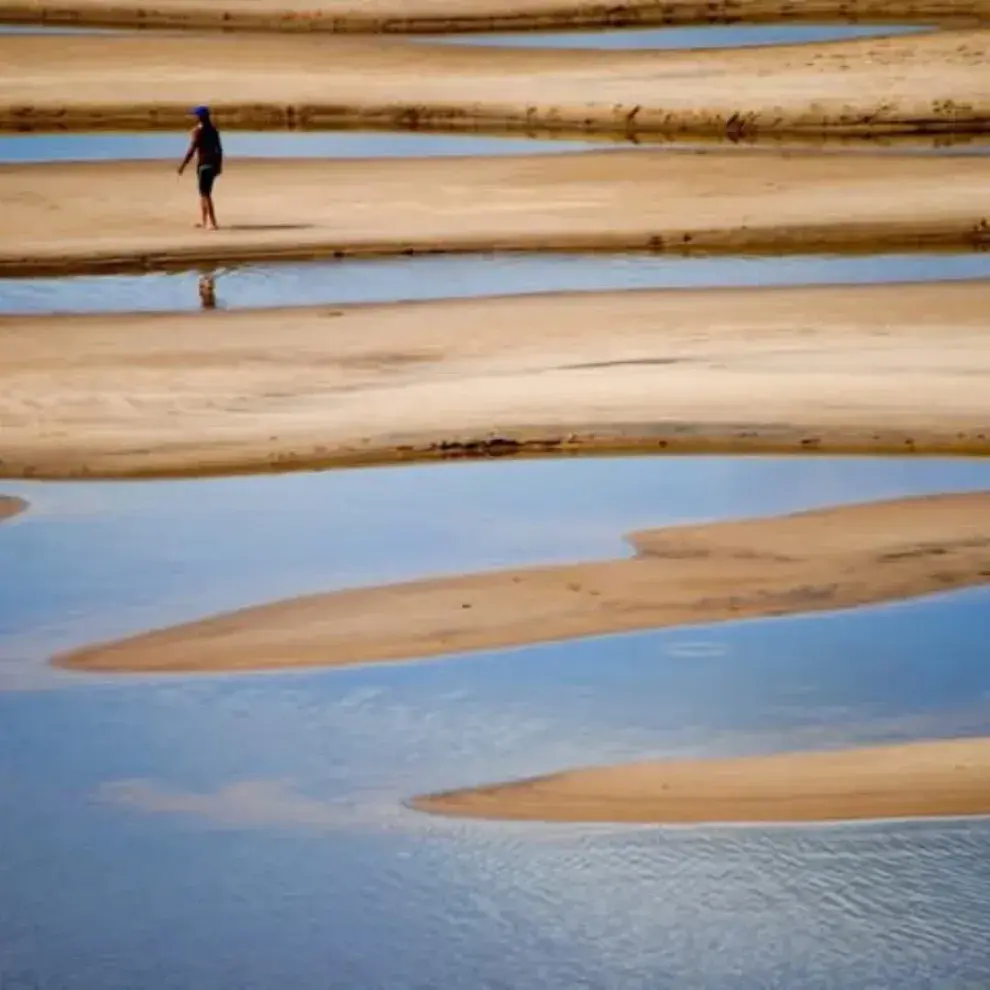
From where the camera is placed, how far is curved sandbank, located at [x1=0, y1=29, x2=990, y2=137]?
27.2m

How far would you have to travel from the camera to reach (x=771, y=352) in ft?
55.0

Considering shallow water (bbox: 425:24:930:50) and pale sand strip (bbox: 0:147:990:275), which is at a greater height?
shallow water (bbox: 425:24:930:50)

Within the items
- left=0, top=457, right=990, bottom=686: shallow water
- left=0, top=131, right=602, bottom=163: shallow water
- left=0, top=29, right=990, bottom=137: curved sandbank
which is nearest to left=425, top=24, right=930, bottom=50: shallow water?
left=0, top=29, right=990, bottom=137: curved sandbank

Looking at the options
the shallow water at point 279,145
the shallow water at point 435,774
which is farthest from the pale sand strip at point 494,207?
the shallow water at point 435,774

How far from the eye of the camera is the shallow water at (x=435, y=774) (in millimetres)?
8711

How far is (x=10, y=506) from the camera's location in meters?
14.2

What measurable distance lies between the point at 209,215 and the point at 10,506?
26.4 ft

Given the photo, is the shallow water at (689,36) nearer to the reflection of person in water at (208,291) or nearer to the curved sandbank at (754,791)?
the reflection of person in water at (208,291)

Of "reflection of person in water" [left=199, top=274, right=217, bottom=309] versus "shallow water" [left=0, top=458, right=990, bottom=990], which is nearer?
"shallow water" [left=0, top=458, right=990, bottom=990]

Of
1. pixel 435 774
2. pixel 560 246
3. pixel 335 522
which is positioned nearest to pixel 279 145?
pixel 560 246

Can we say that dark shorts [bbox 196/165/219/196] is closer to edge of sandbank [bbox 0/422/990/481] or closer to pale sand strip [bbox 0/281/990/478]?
pale sand strip [bbox 0/281/990/478]

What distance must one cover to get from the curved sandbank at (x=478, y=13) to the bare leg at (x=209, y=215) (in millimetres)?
11728

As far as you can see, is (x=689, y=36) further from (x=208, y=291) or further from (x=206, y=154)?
(x=208, y=291)

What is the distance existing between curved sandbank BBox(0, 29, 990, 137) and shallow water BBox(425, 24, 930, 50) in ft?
4.65
